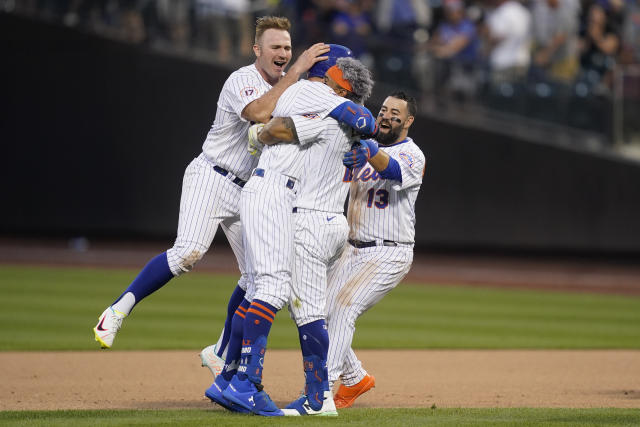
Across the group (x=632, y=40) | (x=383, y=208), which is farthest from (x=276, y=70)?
(x=632, y=40)

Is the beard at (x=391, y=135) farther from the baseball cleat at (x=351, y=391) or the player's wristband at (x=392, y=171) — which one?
the baseball cleat at (x=351, y=391)

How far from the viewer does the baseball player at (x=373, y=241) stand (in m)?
5.84

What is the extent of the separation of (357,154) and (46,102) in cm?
1512

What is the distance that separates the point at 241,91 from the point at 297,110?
23.1 inches

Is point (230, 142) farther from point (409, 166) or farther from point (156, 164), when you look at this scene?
point (156, 164)

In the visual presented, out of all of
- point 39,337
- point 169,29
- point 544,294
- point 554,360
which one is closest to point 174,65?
point 169,29

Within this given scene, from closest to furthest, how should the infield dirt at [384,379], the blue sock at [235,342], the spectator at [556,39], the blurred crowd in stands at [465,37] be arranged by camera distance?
the blue sock at [235,342]
the infield dirt at [384,379]
the spectator at [556,39]
the blurred crowd in stands at [465,37]

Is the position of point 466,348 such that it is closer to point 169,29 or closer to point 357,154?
point 357,154

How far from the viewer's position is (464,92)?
17.0m

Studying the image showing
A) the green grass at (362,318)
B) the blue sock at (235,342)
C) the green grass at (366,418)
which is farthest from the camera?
the green grass at (362,318)

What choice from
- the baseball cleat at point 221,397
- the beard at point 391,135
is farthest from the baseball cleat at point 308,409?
the beard at point 391,135

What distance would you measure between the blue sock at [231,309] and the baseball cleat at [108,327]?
2.14ft

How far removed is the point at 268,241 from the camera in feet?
17.1

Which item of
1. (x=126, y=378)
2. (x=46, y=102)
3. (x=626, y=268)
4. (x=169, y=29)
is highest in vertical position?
(x=169, y=29)
